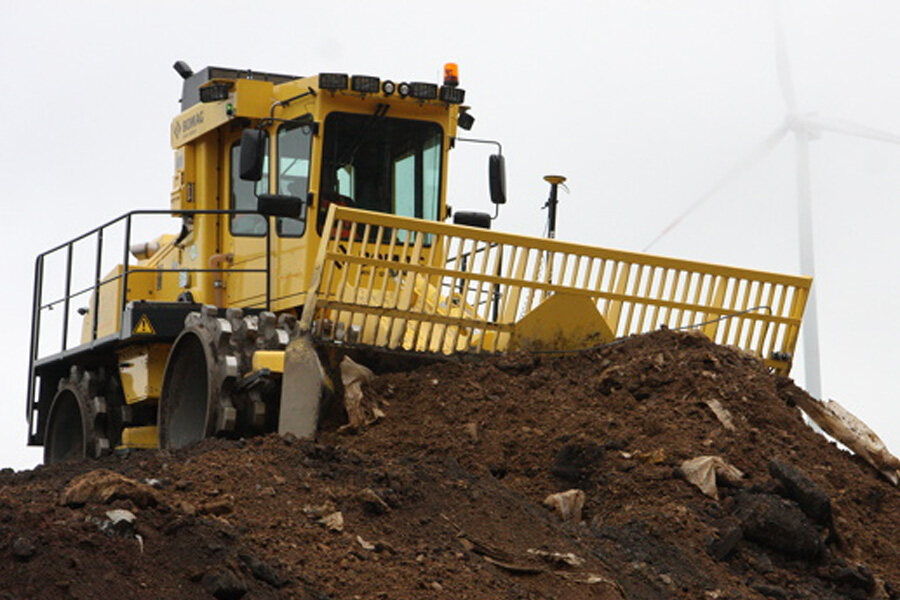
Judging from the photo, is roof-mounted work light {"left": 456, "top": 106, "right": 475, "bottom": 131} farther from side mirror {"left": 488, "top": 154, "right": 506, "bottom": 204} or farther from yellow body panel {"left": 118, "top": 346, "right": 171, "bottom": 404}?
yellow body panel {"left": 118, "top": 346, "right": 171, "bottom": 404}

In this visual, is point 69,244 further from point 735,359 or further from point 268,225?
point 735,359

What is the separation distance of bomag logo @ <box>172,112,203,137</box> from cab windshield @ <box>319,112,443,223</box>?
69.6 inches

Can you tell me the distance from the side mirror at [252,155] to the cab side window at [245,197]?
930mm

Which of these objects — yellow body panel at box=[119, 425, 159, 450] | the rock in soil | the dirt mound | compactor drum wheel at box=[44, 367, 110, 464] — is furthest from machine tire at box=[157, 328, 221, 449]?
the rock in soil

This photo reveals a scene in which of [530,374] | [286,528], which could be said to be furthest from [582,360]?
[286,528]

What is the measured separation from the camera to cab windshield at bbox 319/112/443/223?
1215cm

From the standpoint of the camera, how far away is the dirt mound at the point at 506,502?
673 cm

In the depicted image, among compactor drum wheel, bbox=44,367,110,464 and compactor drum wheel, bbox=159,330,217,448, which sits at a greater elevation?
compactor drum wheel, bbox=159,330,217,448

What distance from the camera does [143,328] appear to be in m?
11.7

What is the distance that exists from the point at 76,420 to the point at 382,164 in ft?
12.9

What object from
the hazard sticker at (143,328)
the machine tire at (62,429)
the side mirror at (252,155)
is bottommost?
the machine tire at (62,429)

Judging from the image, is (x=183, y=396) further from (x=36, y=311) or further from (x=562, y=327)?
Result: (x=36, y=311)

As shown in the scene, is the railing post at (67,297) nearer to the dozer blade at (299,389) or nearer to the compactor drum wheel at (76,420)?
the compactor drum wheel at (76,420)

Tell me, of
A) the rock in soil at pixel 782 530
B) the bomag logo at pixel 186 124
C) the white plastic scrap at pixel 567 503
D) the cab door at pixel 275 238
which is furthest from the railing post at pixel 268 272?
the rock in soil at pixel 782 530
